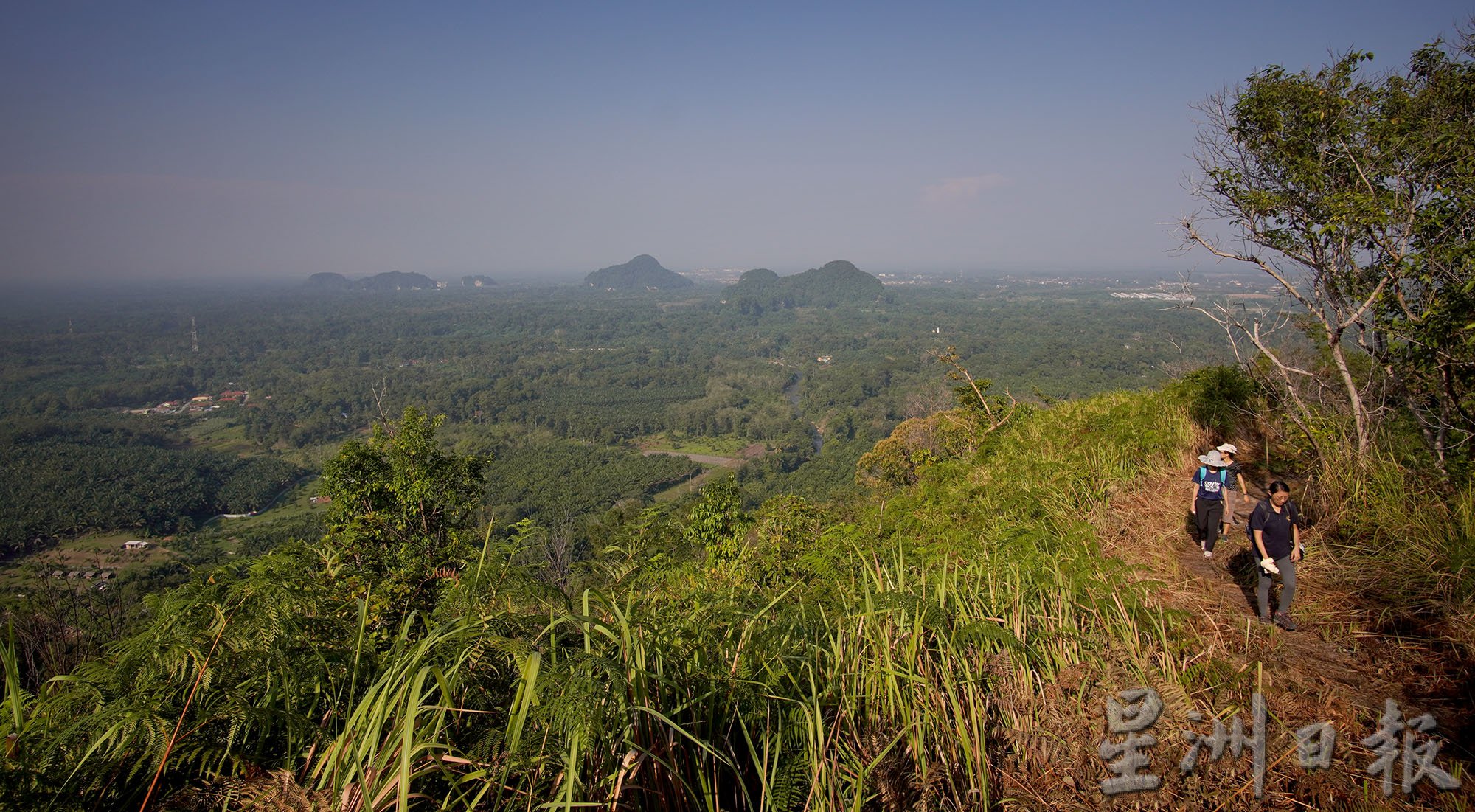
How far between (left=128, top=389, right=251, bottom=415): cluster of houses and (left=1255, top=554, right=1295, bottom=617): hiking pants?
8524 centimetres

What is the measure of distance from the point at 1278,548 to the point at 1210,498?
96cm

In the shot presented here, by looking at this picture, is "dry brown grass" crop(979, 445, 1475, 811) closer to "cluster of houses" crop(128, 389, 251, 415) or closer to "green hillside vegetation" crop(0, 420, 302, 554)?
"green hillside vegetation" crop(0, 420, 302, 554)

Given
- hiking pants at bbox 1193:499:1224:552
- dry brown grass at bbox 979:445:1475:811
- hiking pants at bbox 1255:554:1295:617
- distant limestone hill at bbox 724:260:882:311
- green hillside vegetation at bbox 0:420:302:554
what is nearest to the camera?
dry brown grass at bbox 979:445:1475:811

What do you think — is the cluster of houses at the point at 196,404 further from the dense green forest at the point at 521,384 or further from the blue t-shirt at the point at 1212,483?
the blue t-shirt at the point at 1212,483

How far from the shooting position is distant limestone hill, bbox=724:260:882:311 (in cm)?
16088

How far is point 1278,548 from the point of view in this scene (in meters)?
2.86

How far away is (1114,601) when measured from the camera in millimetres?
2393

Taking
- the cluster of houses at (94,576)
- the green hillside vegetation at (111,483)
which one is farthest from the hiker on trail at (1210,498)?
the green hillside vegetation at (111,483)

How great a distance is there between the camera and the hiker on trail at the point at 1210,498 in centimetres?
368

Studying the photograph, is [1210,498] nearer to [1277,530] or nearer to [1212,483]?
[1212,483]

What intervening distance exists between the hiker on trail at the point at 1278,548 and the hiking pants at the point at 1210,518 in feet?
2.26

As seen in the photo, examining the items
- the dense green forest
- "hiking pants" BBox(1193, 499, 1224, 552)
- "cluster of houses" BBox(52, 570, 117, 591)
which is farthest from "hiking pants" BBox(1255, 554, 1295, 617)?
"cluster of houses" BBox(52, 570, 117, 591)

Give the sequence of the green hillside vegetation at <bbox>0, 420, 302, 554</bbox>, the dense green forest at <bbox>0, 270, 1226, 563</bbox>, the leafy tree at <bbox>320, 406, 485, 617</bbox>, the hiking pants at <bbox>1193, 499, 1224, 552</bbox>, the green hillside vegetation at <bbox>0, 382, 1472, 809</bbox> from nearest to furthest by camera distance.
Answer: the green hillside vegetation at <bbox>0, 382, 1472, 809</bbox> → the hiking pants at <bbox>1193, 499, 1224, 552</bbox> → the leafy tree at <bbox>320, 406, 485, 617</bbox> → the green hillside vegetation at <bbox>0, 420, 302, 554</bbox> → the dense green forest at <bbox>0, 270, 1226, 563</bbox>

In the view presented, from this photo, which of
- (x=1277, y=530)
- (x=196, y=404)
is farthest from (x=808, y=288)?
(x=1277, y=530)
